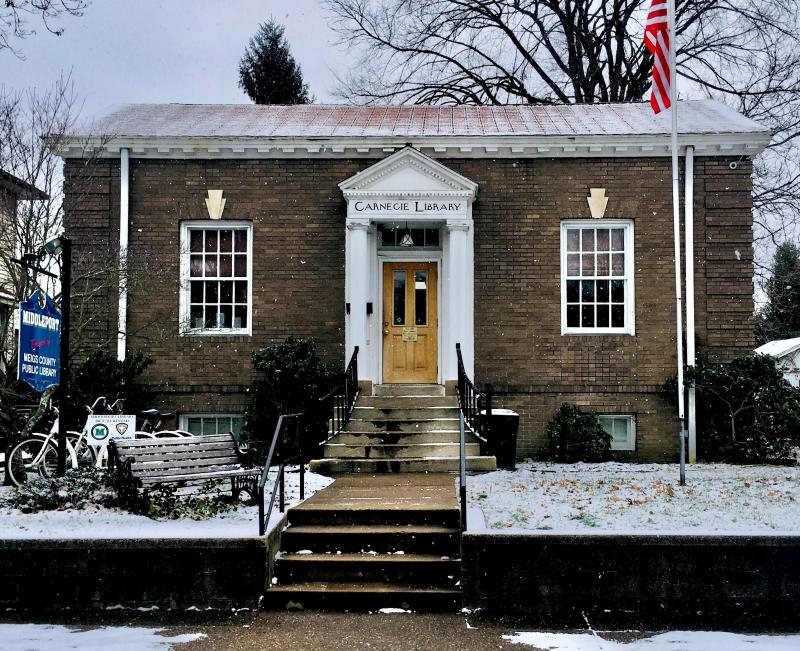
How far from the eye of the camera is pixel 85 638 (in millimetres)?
6000

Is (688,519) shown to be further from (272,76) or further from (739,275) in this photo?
(272,76)

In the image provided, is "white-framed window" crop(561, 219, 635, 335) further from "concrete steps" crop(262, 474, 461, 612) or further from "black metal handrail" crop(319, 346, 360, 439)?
"concrete steps" crop(262, 474, 461, 612)

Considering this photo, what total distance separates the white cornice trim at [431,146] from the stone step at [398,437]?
4894 millimetres

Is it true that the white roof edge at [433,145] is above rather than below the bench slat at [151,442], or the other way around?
above

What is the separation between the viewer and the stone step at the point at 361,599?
22.4 ft

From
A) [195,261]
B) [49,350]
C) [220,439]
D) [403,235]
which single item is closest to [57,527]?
[220,439]

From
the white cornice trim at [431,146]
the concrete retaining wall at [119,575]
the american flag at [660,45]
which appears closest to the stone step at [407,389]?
the white cornice trim at [431,146]

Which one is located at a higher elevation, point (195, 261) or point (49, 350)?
point (195, 261)

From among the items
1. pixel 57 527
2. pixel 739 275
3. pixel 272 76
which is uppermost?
pixel 272 76

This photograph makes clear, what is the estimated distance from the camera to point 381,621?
21.4ft

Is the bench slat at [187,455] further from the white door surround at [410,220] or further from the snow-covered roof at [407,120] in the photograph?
the snow-covered roof at [407,120]

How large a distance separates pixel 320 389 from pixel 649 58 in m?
19.1

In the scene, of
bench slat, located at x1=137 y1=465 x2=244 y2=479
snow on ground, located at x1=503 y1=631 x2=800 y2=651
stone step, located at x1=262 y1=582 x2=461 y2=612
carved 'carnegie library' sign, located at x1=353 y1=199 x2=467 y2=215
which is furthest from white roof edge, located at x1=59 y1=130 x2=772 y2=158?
snow on ground, located at x1=503 y1=631 x2=800 y2=651

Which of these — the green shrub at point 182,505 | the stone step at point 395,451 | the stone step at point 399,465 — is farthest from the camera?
the stone step at point 395,451
